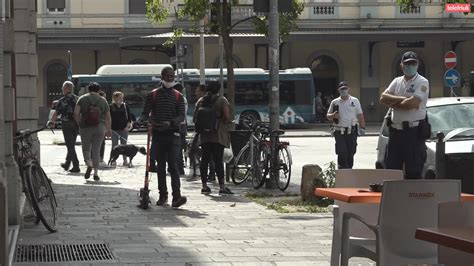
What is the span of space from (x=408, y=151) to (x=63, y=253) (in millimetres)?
3895

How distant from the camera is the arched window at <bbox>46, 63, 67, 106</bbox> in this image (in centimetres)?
4822

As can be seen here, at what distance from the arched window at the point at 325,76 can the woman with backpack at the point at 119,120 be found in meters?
29.4

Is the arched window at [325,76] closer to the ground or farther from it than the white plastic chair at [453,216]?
farther from it

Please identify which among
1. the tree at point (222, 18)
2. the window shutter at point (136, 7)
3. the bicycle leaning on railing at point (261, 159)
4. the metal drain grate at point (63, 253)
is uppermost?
the window shutter at point (136, 7)

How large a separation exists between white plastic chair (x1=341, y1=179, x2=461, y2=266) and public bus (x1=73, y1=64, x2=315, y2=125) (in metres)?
36.0

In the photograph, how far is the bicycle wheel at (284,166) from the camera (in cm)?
1463

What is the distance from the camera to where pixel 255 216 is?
11.2 m

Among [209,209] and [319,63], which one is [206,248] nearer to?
[209,209]

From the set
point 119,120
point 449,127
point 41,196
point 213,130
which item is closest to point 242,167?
point 213,130

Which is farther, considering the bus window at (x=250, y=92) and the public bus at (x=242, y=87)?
the bus window at (x=250, y=92)

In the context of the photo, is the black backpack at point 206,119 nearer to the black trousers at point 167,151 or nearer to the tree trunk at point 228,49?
the black trousers at point 167,151

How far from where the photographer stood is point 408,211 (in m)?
5.32

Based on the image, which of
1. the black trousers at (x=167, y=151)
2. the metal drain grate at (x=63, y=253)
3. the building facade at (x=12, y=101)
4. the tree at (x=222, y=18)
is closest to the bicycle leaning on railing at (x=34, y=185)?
the building facade at (x=12, y=101)

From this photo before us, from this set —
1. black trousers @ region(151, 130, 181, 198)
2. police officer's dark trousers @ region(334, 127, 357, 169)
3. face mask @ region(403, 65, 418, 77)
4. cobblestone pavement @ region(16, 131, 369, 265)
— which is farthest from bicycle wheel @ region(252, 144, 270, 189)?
face mask @ region(403, 65, 418, 77)
